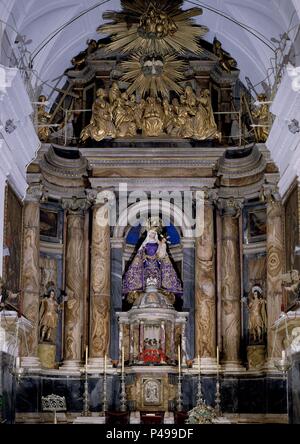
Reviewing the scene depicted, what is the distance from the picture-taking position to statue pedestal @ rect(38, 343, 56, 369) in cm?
2603

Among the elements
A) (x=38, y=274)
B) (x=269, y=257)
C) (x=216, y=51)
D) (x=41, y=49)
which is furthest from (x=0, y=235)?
(x=216, y=51)

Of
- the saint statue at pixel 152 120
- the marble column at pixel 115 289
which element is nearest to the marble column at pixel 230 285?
the saint statue at pixel 152 120

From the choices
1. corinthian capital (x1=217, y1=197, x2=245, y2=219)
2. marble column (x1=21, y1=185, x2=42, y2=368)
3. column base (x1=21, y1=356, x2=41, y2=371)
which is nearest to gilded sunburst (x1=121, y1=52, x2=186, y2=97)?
corinthian capital (x1=217, y1=197, x2=245, y2=219)

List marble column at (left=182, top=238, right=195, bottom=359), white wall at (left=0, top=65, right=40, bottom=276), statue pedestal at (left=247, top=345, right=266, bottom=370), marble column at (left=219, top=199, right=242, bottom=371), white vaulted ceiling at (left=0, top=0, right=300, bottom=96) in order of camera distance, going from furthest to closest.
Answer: marble column at (left=182, top=238, right=195, bottom=359) → marble column at (left=219, top=199, right=242, bottom=371) → statue pedestal at (left=247, top=345, right=266, bottom=370) → white vaulted ceiling at (left=0, top=0, right=300, bottom=96) → white wall at (left=0, top=65, right=40, bottom=276)

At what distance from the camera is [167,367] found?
25.5 m

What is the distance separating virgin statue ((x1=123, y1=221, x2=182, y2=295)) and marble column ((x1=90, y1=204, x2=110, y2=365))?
3.07 feet

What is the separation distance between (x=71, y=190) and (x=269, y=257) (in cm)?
616

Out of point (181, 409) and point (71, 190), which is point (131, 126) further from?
point (181, 409)

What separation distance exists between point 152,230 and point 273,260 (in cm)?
368

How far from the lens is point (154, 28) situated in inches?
1034

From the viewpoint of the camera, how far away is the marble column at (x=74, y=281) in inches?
1036

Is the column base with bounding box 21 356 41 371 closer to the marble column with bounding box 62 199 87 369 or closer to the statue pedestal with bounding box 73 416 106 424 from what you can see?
the marble column with bounding box 62 199 87 369
